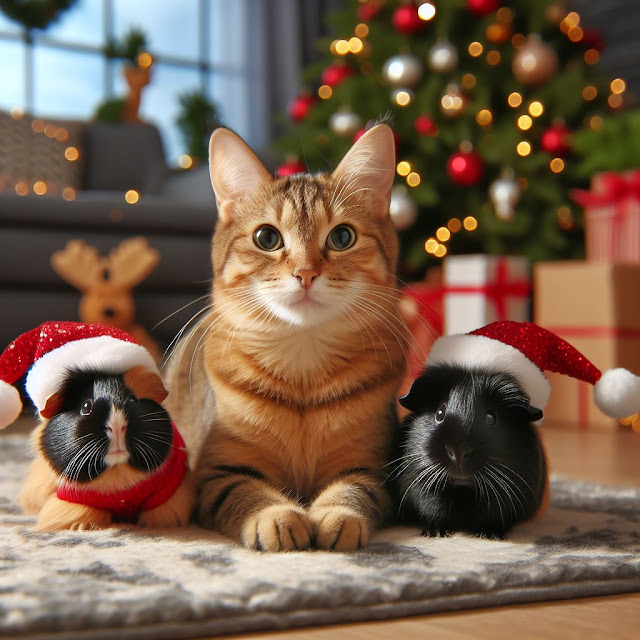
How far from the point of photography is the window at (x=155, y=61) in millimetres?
5305

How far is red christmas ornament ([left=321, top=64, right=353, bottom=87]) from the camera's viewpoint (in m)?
3.66

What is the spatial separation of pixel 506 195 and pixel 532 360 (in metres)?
2.09

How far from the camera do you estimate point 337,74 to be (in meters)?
3.66

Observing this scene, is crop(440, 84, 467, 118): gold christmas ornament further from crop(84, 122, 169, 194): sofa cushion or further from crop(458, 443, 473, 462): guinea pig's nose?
crop(458, 443, 473, 462): guinea pig's nose

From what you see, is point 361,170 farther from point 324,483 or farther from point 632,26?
point 632,26

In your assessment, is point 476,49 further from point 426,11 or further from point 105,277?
point 105,277

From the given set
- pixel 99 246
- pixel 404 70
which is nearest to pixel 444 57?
pixel 404 70

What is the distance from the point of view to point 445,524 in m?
1.09

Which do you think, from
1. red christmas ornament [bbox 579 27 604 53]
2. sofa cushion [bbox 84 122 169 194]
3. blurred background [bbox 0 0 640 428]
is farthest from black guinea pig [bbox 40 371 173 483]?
sofa cushion [bbox 84 122 169 194]

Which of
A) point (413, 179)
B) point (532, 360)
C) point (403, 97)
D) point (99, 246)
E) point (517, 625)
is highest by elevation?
point (403, 97)

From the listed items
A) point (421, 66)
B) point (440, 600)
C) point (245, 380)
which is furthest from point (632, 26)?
point (440, 600)

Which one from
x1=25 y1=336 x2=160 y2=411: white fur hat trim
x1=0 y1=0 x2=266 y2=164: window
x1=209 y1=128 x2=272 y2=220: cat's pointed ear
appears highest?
x1=0 y1=0 x2=266 y2=164: window

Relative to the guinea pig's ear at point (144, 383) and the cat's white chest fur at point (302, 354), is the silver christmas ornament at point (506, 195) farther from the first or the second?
the guinea pig's ear at point (144, 383)

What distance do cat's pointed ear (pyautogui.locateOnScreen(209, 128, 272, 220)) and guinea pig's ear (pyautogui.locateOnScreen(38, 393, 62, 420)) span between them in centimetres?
41
